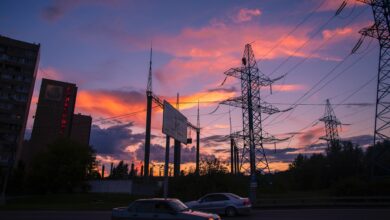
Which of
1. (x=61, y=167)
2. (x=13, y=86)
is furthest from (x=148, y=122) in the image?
(x=13, y=86)

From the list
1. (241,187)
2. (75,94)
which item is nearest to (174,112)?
(241,187)

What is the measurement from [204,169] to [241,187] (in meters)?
4.61

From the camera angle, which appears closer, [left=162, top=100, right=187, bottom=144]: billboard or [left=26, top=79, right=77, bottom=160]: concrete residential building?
[left=162, top=100, right=187, bottom=144]: billboard

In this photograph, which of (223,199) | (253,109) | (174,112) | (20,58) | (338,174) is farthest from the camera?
(20,58)

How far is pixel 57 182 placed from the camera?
248 ft

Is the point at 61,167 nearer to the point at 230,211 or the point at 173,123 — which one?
the point at 173,123

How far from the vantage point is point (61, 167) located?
248 ft

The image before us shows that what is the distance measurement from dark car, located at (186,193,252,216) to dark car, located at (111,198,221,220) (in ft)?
30.4

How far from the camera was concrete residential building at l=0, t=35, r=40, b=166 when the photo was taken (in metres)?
86.2

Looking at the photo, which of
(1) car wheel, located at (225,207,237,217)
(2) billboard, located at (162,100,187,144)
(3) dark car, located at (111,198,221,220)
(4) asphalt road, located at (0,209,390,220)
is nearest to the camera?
(3) dark car, located at (111,198,221,220)

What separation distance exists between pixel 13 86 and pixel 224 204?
8361 cm

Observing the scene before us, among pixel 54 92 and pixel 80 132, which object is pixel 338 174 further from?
pixel 80 132

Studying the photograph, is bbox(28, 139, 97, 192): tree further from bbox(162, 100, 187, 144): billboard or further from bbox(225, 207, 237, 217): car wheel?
bbox(225, 207, 237, 217): car wheel

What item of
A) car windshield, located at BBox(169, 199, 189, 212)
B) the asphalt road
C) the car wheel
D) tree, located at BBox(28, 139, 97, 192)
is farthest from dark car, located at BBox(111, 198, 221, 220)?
tree, located at BBox(28, 139, 97, 192)
